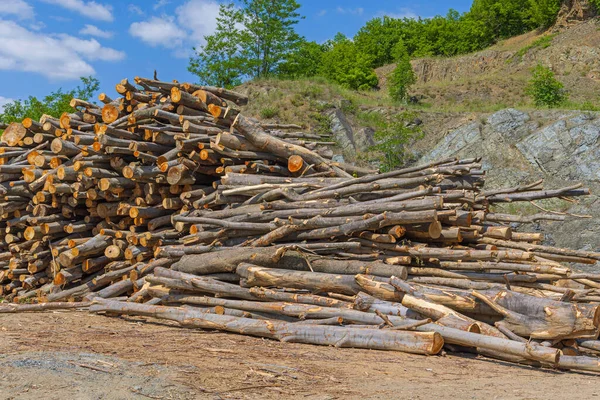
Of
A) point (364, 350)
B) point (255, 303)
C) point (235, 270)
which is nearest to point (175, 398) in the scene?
point (364, 350)

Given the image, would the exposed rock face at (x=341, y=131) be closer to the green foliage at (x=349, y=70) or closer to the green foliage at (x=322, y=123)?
the green foliage at (x=322, y=123)

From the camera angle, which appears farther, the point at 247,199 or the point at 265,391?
the point at 247,199

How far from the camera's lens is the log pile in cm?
600

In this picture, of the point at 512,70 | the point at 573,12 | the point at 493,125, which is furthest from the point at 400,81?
the point at 573,12

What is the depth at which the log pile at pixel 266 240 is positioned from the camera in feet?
19.7

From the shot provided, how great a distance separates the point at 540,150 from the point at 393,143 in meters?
5.12

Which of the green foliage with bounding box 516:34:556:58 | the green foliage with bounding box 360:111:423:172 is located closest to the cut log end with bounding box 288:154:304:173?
the green foliage with bounding box 360:111:423:172

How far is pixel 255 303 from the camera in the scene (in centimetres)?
707

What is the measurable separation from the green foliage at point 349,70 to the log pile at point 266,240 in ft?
106

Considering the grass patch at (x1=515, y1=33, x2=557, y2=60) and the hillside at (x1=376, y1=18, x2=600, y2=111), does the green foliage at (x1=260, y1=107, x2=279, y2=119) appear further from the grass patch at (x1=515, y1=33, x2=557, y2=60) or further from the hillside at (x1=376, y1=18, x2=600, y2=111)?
the grass patch at (x1=515, y1=33, x2=557, y2=60)

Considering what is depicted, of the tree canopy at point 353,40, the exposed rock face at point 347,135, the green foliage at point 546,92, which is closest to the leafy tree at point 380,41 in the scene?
the tree canopy at point 353,40

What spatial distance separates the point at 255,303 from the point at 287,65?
29.8 metres

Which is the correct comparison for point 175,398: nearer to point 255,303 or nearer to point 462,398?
point 462,398

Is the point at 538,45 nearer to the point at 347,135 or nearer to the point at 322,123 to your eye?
the point at 347,135
